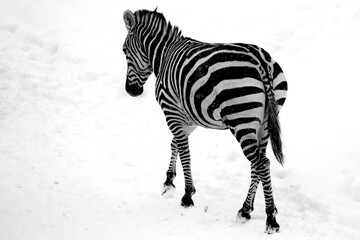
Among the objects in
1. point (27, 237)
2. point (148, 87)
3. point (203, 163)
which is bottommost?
point (27, 237)

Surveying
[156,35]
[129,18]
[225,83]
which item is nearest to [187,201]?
[225,83]

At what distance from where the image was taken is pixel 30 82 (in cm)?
991

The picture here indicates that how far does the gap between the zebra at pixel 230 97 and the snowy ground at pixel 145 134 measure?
0.73m

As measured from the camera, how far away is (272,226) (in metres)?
4.98

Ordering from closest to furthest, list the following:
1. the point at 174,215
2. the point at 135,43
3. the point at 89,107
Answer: the point at 174,215 < the point at 135,43 < the point at 89,107

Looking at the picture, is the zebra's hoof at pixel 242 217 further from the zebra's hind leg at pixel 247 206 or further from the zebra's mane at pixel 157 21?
the zebra's mane at pixel 157 21

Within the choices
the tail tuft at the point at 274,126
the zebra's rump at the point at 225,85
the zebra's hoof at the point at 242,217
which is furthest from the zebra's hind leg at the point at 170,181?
the tail tuft at the point at 274,126

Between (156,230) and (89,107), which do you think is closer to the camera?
(156,230)

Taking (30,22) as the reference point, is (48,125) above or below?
below

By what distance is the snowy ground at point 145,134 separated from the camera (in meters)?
5.45

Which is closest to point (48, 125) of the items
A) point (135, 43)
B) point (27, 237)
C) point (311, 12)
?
point (135, 43)

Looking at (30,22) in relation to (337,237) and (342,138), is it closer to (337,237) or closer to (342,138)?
(342,138)

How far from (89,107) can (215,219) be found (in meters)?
5.10

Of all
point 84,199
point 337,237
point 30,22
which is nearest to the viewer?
point 337,237
